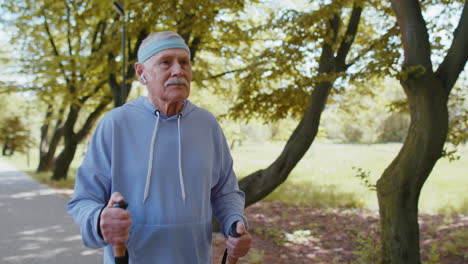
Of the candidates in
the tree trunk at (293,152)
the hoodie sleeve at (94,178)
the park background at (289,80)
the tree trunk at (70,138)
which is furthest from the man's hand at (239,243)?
the tree trunk at (70,138)

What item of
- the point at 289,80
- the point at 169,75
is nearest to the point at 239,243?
the point at 169,75

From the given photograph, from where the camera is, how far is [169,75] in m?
1.82

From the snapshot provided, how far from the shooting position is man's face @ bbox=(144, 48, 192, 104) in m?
1.82

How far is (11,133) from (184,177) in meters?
38.3

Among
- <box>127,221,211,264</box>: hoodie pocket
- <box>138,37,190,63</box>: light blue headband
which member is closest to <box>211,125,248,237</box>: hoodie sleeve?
<box>127,221,211,264</box>: hoodie pocket

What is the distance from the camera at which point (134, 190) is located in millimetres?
1717

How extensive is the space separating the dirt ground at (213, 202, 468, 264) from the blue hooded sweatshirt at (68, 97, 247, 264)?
411 cm

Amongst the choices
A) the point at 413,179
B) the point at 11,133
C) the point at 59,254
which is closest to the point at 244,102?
the point at 413,179

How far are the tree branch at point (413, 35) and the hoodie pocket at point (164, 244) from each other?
3977mm

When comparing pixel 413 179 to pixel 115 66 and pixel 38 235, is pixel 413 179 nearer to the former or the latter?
pixel 38 235

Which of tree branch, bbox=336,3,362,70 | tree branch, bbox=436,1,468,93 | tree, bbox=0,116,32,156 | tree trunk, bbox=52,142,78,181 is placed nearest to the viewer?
tree branch, bbox=436,1,468,93

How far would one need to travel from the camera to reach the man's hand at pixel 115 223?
146 cm

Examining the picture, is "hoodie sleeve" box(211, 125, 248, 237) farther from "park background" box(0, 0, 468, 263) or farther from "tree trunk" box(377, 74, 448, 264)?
"tree trunk" box(377, 74, 448, 264)

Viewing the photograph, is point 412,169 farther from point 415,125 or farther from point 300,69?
point 300,69
